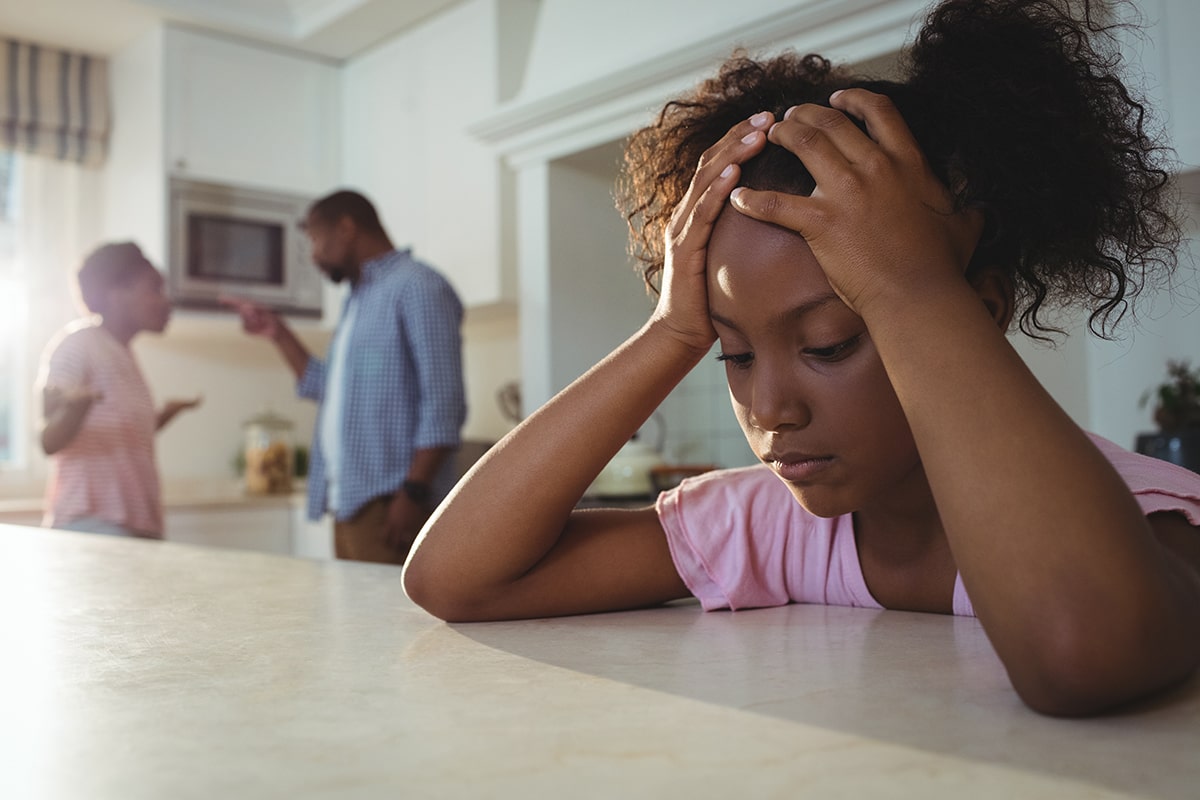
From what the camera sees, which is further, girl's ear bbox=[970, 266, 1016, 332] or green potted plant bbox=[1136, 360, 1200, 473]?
green potted plant bbox=[1136, 360, 1200, 473]

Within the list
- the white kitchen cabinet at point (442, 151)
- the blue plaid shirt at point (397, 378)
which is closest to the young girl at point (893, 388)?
the blue plaid shirt at point (397, 378)

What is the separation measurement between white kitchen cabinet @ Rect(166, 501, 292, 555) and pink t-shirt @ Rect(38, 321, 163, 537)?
0.76m

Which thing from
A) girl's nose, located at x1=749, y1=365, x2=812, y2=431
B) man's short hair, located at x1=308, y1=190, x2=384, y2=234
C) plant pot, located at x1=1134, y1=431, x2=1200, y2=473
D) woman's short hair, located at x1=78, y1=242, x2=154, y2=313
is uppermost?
man's short hair, located at x1=308, y1=190, x2=384, y2=234

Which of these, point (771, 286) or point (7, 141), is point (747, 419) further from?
point (7, 141)

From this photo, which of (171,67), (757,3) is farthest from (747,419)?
(171,67)

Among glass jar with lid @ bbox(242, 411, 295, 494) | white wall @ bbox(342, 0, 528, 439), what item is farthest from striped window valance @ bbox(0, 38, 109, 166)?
glass jar with lid @ bbox(242, 411, 295, 494)

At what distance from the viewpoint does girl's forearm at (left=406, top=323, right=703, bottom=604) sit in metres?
0.72

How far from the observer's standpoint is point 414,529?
2.32 meters

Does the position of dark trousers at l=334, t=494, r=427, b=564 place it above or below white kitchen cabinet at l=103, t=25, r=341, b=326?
below

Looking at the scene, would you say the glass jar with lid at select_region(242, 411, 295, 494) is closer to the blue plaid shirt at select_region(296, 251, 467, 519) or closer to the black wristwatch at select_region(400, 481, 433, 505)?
the blue plaid shirt at select_region(296, 251, 467, 519)

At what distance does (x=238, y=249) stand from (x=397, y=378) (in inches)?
54.2

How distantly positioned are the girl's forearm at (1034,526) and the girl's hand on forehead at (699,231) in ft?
0.61

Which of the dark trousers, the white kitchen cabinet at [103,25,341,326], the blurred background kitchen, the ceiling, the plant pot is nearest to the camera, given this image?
the plant pot

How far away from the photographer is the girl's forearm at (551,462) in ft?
2.38
